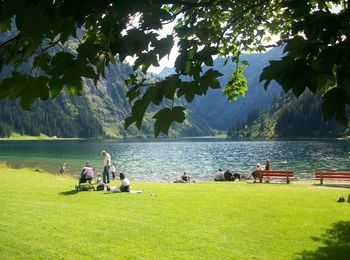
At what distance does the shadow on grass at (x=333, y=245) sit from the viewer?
33.9 feet

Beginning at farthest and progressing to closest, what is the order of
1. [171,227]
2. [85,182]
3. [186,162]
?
[186,162], [85,182], [171,227]

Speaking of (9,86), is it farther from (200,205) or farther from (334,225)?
(200,205)

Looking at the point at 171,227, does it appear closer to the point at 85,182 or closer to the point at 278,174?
the point at 85,182

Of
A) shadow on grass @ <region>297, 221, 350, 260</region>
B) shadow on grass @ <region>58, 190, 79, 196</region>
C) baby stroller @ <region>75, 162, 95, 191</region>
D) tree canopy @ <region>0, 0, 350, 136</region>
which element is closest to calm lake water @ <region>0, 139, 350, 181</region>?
baby stroller @ <region>75, 162, 95, 191</region>

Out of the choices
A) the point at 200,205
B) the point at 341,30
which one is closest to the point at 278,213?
the point at 200,205

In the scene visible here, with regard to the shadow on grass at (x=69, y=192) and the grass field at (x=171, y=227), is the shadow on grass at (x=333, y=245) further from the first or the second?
the shadow on grass at (x=69, y=192)

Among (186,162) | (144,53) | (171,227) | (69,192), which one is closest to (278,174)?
→ (69,192)

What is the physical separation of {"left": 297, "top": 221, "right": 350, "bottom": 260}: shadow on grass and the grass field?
1.1 inches

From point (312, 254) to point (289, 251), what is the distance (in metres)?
0.62

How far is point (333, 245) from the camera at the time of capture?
36.7ft

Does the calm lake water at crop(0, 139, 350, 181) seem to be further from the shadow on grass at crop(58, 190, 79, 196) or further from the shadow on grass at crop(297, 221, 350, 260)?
the shadow on grass at crop(297, 221, 350, 260)

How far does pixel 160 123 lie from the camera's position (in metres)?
2.46

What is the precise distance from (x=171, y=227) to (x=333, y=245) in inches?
204

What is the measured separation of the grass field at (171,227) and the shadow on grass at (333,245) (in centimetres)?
3
